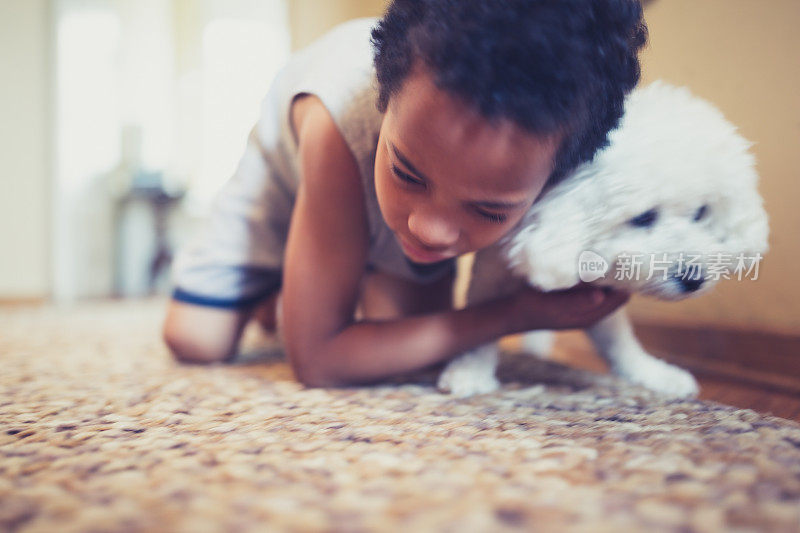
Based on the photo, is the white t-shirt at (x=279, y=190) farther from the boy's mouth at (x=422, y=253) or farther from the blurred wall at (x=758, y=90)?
the blurred wall at (x=758, y=90)

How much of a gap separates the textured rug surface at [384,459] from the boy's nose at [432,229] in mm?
199

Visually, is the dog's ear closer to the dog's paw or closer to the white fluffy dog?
the white fluffy dog

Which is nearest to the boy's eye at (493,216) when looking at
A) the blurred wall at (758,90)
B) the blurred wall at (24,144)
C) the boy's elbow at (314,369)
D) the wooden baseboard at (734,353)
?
the boy's elbow at (314,369)

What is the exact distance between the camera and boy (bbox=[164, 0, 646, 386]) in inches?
18.8

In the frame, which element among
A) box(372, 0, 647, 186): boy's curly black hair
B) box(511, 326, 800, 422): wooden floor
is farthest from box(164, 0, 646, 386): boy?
box(511, 326, 800, 422): wooden floor

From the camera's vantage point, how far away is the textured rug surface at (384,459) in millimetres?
379

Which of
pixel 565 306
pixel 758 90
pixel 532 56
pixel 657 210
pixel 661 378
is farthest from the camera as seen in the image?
pixel 758 90

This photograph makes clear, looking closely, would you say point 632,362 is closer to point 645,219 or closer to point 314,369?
point 645,219

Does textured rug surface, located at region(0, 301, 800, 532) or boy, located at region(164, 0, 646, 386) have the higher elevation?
boy, located at region(164, 0, 646, 386)

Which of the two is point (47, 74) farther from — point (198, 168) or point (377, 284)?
point (377, 284)

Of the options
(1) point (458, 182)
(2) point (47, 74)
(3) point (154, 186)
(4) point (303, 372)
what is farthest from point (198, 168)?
(1) point (458, 182)

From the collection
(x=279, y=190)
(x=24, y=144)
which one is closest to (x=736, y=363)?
(x=279, y=190)

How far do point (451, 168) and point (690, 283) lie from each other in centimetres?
30

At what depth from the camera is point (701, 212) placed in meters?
0.59
